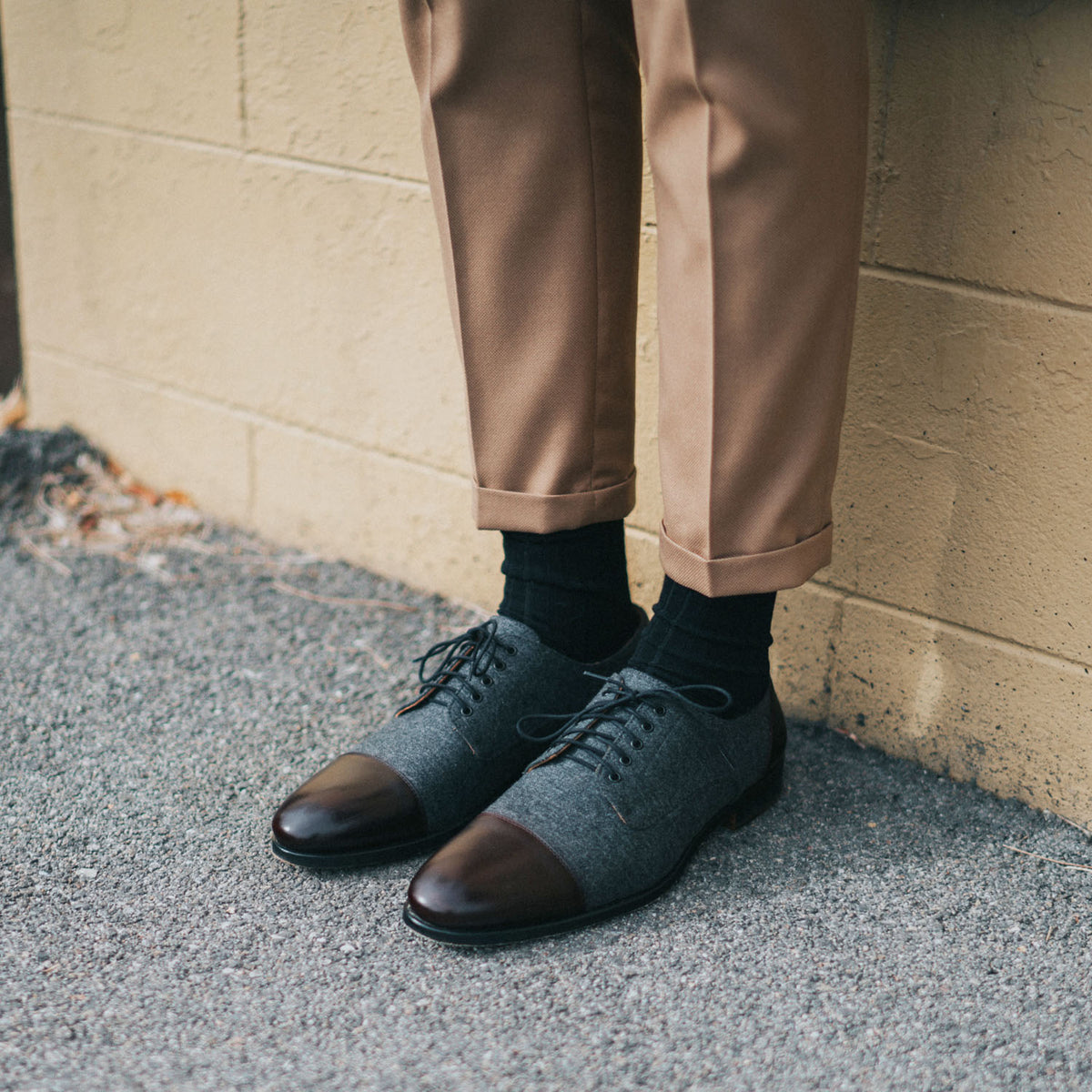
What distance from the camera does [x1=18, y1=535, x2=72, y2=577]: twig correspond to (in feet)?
6.01

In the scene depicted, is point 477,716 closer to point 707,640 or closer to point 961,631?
point 707,640

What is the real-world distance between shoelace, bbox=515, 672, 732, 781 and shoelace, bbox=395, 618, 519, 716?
106 millimetres

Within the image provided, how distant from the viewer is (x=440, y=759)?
1142 millimetres

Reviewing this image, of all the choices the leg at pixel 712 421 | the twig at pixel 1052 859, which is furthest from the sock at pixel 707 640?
the twig at pixel 1052 859

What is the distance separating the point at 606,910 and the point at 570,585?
1.08 ft

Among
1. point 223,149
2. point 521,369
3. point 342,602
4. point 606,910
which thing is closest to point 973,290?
point 521,369

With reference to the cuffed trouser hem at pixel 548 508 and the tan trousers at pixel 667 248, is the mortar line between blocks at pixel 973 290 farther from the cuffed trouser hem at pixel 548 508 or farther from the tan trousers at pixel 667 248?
the cuffed trouser hem at pixel 548 508

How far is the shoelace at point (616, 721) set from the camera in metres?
1.09

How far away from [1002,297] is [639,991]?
0.75 meters

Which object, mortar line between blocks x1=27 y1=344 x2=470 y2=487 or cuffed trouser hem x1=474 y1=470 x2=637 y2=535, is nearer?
cuffed trouser hem x1=474 y1=470 x2=637 y2=535

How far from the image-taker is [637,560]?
Result: 5.09ft

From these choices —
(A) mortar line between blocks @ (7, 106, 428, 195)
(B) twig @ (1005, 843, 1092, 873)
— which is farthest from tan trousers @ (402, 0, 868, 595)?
(A) mortar line between blocks @ (7, 106, 428, 195)

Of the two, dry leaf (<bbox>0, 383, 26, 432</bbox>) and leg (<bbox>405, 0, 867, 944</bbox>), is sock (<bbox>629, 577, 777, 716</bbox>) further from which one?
dry leaf (<bbox>0, 383, 26, 432</bbox>)

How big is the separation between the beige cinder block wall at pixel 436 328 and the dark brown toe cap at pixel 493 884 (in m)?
0.53
